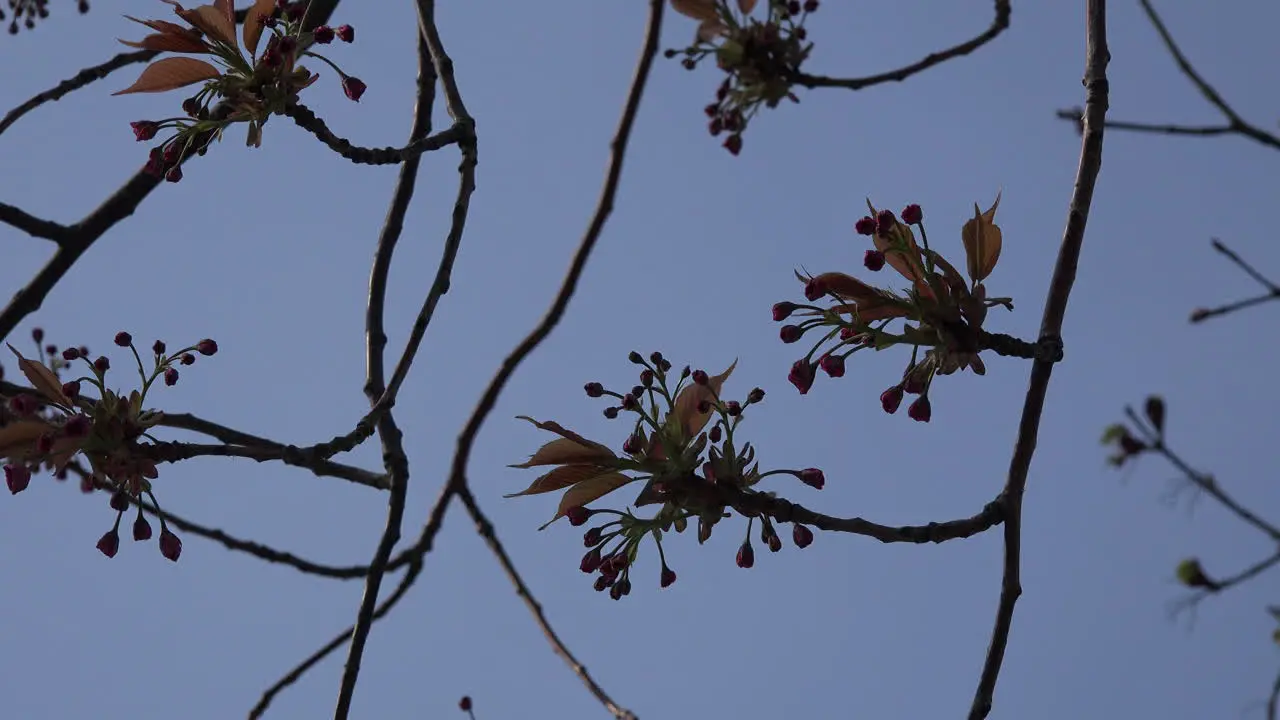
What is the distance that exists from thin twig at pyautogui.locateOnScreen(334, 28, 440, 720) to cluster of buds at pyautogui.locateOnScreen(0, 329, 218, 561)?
512mm

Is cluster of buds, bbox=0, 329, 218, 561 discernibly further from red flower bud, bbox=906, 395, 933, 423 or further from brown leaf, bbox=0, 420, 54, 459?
red flower bud, bbox=906, 395, 933, 423

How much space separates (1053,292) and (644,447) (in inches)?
42.8

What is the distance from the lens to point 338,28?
12.5ft

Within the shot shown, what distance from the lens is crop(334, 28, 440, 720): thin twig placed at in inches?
140

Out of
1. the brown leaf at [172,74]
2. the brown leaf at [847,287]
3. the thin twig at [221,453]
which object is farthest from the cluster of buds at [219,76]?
the brown leaf at [847,287]

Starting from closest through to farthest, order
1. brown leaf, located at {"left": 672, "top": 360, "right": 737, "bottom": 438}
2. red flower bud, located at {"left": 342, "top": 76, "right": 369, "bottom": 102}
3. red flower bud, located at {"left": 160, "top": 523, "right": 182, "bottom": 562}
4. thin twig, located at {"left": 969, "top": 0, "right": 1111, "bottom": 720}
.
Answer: thin twig, located at {"left": 969, "top": 0, "right": 1111, "bottom": 720}, brown leaf, located at {"left": 672, "top": 360, "right": 737, "bottom": 438}, red flower bud, located at {"left": 160, "top": 523, "right": 182, "bottom": 562}, red flower bud, located at {"left": 342, "top": 76, "right": 369, "bottom": 102}

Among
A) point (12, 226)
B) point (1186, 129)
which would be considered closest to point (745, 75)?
point (1186, 129)

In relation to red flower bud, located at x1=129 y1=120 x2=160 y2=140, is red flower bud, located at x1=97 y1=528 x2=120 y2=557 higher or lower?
lower

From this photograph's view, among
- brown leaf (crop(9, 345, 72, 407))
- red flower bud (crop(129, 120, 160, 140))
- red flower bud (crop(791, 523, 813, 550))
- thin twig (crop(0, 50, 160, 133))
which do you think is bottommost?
red flower bud (crop(791, 523, 813, 550))

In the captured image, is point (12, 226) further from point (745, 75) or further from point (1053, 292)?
point (1053, 292)

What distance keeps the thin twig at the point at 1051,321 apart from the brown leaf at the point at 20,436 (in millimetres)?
2209

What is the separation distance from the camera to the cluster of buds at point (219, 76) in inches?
143

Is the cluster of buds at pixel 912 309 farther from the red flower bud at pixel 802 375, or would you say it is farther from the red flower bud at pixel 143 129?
the red flower bud at pixel 143 129

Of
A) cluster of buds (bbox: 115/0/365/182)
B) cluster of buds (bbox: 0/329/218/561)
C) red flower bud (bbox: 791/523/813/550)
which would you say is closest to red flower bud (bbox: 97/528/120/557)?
cluster of buds (bbox: 0/329/218/561)
